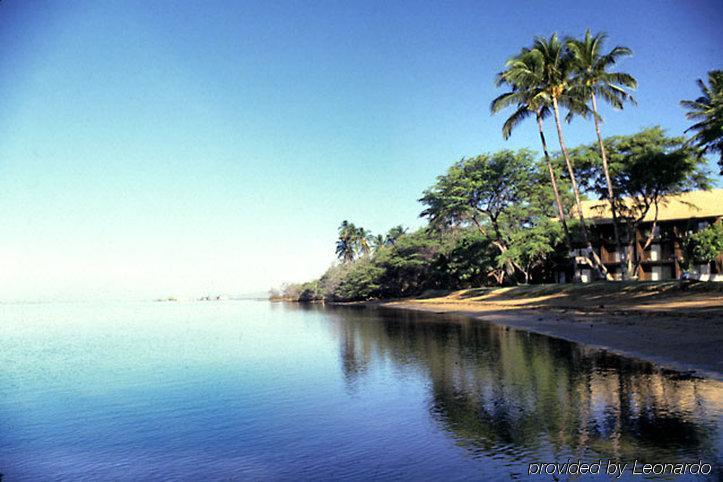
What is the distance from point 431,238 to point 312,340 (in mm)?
48184

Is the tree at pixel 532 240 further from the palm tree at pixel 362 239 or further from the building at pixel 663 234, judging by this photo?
the palm tree at pixel 362 239

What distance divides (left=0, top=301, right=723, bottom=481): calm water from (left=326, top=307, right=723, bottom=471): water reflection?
0.04 meters

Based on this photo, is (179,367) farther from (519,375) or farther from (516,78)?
(516,78)

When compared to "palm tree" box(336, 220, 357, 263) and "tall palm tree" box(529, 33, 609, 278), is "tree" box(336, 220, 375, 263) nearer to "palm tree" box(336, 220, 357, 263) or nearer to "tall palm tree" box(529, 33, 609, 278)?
"palm tree" box(336, 220, 357, 263)

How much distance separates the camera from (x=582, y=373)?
1466cm

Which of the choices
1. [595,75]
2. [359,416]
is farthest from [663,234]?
[359,416]

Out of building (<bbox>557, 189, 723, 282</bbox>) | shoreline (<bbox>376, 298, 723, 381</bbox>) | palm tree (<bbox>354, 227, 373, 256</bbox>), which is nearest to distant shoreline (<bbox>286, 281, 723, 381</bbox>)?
shoreline (<bbox>376, 298, 723, 381</bbox>)

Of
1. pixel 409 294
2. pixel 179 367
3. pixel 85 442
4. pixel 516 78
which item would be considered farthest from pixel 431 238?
pixel 85 442

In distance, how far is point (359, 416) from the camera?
38.0ft

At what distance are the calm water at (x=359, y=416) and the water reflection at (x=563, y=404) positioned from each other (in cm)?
4

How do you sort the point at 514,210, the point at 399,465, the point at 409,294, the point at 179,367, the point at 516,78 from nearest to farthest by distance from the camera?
1. the point at 399,465
2. the point at 179,367
3. the point at 516,78
4. the point at 514,210
5. the point at 409,294

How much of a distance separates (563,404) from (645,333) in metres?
13.0

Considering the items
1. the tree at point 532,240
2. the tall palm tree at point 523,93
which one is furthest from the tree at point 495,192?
the tall palm tree at point 523,93

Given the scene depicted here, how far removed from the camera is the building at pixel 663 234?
2052 inches
